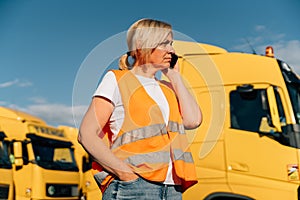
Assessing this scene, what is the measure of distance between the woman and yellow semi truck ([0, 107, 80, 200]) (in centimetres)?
717

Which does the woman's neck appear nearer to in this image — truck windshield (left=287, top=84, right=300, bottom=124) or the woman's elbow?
the woman's elbow

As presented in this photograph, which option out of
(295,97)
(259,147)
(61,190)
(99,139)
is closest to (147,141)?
(99,139)

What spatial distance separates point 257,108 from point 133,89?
3447mm

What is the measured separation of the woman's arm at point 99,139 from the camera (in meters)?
1.28

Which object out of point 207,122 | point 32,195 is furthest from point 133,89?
point 32,195

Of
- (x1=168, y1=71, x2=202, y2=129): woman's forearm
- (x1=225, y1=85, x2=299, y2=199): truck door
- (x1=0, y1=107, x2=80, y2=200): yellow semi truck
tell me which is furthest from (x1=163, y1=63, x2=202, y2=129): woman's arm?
(x1=0, y1=107, x2=80, y2=200): yellow semi truck

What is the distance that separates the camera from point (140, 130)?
1281mm

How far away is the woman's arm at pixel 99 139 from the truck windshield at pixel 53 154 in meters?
7.50

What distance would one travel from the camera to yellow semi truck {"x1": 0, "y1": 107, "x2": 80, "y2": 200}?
8.23 metres

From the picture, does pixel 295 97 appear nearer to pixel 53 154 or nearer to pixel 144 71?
pixel 144 71

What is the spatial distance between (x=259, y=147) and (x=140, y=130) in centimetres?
332

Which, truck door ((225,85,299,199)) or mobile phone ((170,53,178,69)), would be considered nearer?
mobile phone ((170,53,178,69))

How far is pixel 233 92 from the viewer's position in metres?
4.73

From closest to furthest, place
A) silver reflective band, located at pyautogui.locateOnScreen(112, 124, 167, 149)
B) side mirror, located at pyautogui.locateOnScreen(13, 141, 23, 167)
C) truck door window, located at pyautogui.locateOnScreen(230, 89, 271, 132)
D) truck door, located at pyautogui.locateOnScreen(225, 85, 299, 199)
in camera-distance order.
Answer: silver reflective band, located at pyautogui.locateOnScreen(112, 124, 167, 149), truck door, located at pyautogui.locateOnScreen(225, 85, 299, 199), truck door window, located at pyautogui.locateOnScreen(230, 89, 271, 132), side mirror, located at pyautogui.locateOnScreen(13, 141, 23, 167)
